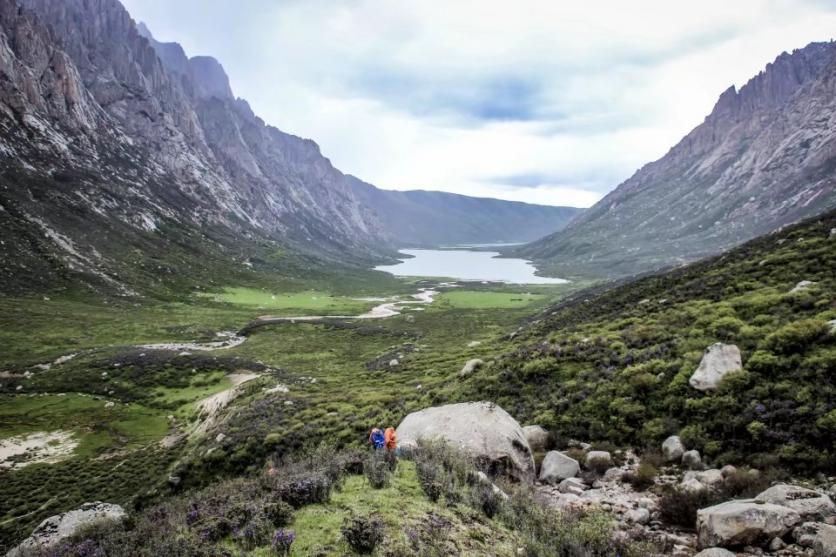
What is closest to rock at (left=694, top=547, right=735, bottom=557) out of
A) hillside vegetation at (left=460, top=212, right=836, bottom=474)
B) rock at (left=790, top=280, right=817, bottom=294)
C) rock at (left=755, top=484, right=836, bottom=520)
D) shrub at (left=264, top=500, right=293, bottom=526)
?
rock at (left=755, top=484, right=836, bottom=520)

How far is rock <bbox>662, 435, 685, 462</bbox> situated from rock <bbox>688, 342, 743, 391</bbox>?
3091 mm

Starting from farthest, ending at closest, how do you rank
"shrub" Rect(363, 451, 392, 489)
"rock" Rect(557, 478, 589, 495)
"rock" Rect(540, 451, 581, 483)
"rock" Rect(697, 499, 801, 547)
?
"rock" Rect(540, 451, 581, 483) < "rock" Rect(557, 478, 589, 495) < "shrub" Rect(363, 451, 392, 489) < "rock" Rect(697, 499, 801, 547)

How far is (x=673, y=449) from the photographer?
44.5 feet

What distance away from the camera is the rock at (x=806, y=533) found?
312 inches

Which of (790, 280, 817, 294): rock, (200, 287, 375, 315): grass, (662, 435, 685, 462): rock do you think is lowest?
(200, 287, 375, 315): grass

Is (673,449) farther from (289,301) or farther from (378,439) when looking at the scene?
(289,301)

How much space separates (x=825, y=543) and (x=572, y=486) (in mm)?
6162

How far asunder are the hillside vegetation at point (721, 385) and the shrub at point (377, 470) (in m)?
8.58

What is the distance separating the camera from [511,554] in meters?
8.05

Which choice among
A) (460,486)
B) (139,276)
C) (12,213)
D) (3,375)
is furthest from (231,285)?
(460,486)

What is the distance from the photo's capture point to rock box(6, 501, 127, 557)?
39.3 feet

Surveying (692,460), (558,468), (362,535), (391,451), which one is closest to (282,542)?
(362,535)

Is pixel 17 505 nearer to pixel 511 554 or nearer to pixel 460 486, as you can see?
pixel 460 486

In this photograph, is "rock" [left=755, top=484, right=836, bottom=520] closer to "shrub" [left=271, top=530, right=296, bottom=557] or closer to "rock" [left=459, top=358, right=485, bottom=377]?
"shrub" [left=271, top=530, right=296, bottom=557]
